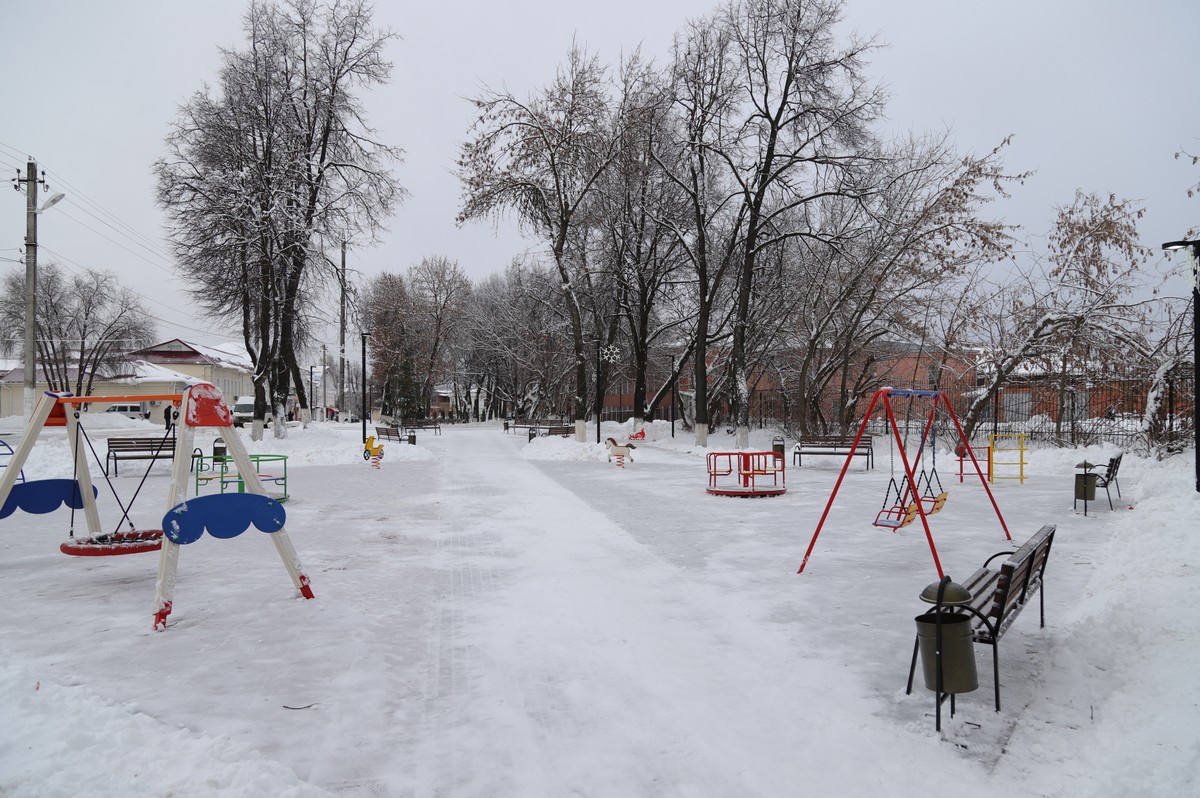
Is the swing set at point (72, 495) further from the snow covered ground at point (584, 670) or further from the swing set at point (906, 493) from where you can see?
the swing set at point (906, 493)

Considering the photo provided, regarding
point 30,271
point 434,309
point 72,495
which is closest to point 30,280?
point 30,271

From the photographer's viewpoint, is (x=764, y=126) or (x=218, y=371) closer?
(x=764, y=126)

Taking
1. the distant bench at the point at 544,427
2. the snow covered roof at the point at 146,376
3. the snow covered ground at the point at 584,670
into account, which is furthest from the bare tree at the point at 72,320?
the snow covered ground at the point at 584,670

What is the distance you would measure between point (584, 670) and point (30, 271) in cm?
2386

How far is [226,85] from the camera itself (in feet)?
82.7

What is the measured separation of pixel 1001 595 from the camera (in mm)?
4391

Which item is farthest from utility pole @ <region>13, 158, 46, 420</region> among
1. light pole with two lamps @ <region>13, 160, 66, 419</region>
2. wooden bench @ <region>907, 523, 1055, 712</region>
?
wooden bench @ <region>907, 523, 1055, 712</region>

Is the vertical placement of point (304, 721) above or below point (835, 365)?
below

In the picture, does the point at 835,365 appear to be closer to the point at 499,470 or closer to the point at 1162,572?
the point at 499,470

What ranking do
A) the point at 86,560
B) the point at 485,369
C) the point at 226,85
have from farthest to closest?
the point at 485,369 → the point at 226,85 → the point at 86,560

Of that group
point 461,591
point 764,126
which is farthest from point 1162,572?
point 764,126

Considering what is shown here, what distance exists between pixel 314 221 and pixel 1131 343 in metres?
25.1

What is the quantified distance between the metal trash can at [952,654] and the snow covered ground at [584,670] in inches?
10.2

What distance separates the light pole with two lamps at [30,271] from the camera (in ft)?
70.1
